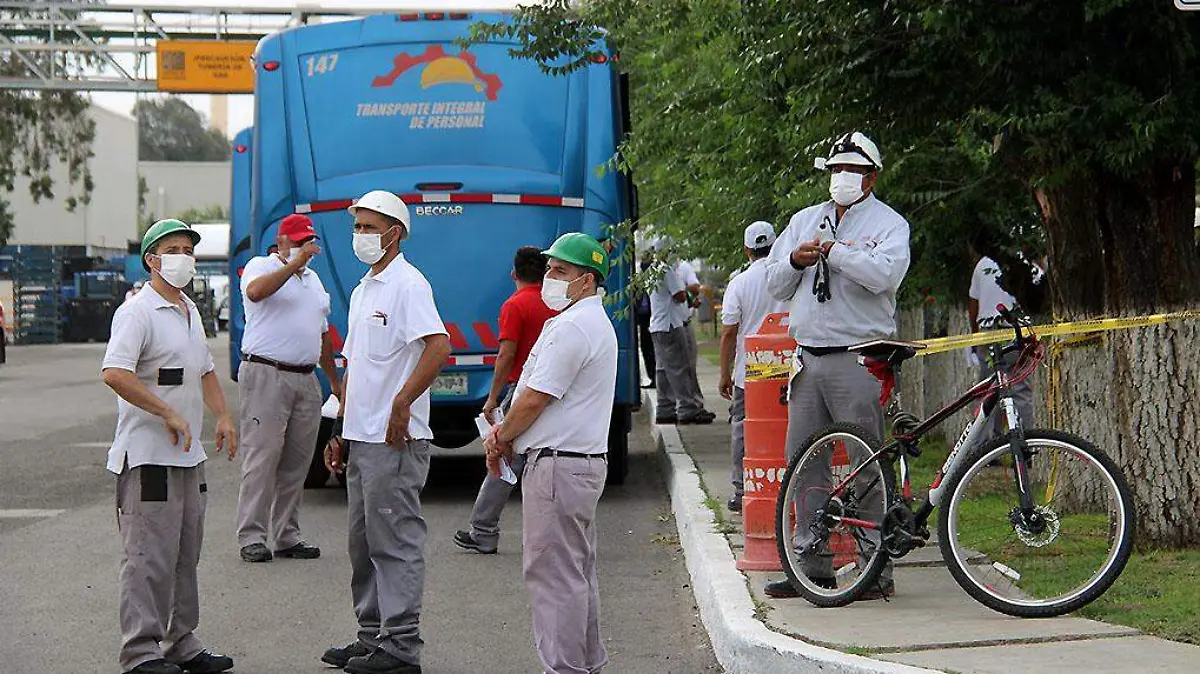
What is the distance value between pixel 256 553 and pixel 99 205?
7099 centimetres

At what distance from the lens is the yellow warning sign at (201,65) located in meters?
46.2

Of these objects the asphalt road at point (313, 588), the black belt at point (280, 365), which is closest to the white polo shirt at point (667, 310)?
the asphalt road at point (313, 588)

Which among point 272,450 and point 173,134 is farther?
point 173,134

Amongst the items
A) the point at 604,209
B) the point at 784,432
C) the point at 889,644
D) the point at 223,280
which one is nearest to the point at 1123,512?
the point at 889,644

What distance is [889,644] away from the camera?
278 inches

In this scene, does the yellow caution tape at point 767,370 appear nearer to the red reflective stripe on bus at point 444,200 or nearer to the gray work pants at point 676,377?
the red reflective stripe on bus at point 444,200

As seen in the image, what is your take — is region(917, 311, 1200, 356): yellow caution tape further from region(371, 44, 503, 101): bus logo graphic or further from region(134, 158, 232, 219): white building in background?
region(134, 158, 232, 219): white building in background

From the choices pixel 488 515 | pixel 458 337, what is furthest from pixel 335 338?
pixel 488 515

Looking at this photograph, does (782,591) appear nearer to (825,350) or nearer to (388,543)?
(825,350)

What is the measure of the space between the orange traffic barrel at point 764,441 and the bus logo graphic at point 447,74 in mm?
4773

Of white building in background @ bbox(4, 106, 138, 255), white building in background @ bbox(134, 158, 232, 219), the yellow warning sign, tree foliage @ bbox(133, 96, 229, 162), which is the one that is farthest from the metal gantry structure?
tree foliage @ bbox(133, 96, 229, 162)

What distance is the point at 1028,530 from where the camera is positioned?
7664mm

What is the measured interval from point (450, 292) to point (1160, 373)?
5.87 metres

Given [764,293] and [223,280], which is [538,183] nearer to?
[764,293]
